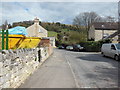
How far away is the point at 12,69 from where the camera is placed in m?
5.18

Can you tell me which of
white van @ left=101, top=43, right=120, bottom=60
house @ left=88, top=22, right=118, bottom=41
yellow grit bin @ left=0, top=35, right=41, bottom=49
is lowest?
white van @ left=101, top=43, right=120, bottom=60

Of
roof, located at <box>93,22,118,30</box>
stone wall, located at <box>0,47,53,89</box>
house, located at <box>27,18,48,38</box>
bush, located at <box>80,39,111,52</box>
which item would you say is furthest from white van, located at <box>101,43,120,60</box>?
house, located at <box>27,18,48,38</box>

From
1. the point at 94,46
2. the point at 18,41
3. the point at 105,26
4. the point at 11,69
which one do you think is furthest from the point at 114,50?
the point at 105,26

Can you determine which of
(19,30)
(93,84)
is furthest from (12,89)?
(19,30)

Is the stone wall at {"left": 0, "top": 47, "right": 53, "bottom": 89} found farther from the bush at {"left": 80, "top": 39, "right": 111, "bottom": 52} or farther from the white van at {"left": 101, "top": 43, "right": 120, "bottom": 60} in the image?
the bush at {"left": 80, "top": 39, "right": 111, "bottom": 52}

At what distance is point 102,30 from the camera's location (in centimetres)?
5366

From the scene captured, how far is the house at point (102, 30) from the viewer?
53.3 meters

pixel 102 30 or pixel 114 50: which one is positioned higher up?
pixel 102 30

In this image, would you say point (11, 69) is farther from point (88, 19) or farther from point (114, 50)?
point (88, 19)

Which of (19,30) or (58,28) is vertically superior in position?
(58,28)

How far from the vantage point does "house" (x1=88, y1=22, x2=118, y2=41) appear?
175 ft

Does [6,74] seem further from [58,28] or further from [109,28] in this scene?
[58,28]

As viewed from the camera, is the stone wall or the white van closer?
the stone wall

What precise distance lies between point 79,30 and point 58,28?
28.8m
